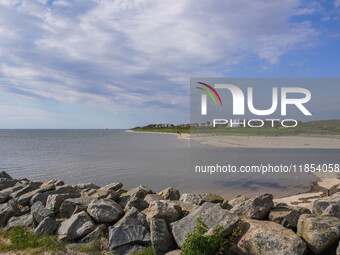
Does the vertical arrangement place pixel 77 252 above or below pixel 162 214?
below

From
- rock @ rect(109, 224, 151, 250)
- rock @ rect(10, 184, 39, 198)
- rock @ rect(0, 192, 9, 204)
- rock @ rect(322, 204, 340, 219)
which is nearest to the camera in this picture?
rock @ rect(322, 204, 340, 219)

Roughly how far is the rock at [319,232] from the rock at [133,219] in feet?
11.1

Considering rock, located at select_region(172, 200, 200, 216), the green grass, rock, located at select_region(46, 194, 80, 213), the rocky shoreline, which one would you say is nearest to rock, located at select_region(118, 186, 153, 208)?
the rocky shoreline

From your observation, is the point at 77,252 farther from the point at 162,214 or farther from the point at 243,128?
the point at 243,128

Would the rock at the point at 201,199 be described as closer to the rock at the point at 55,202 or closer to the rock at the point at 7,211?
the rock at the point at 55,202

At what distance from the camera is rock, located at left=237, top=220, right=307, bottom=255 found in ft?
17.2

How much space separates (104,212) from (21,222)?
2.63m

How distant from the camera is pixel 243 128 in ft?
220

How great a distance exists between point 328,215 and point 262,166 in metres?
17.4

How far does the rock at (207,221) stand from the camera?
5.86 metres

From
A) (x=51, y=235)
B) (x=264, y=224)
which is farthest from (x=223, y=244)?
(x=51, y=235)

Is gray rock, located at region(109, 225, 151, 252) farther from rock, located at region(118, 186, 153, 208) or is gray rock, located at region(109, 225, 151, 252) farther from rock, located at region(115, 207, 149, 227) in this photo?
rock, located at region(118, 186, 153, 208)

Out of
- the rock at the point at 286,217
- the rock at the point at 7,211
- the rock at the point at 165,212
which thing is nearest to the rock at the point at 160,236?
the rock at the point at 165,212

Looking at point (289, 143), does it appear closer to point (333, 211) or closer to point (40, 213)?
point (333, 211)
